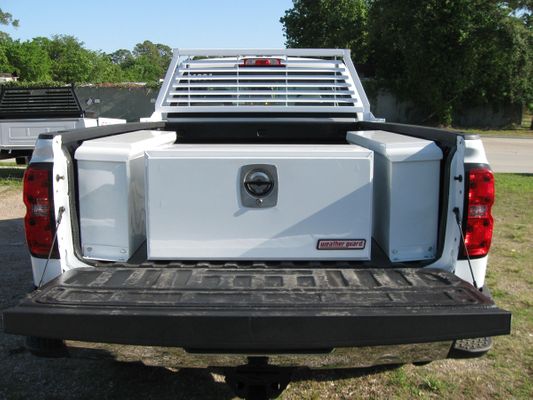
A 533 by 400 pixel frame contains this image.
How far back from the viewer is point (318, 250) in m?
2.87

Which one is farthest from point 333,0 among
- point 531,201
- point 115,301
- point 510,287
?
point 115,301

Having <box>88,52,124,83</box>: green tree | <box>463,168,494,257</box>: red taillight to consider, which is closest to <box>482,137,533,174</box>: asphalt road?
<box>463,168,494,257</box>: red taillight

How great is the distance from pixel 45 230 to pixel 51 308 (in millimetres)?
552

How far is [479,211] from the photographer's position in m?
2.76

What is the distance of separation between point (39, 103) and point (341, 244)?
11002 millimetres

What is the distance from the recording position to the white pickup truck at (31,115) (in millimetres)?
11742

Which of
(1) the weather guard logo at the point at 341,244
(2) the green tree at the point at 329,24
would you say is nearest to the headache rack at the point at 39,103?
(1) the weather guard logo at the point at 341,244

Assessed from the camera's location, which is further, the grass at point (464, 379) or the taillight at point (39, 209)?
the grass at point (464, 379)

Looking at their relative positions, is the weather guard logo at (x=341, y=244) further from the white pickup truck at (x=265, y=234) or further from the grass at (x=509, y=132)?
the grass at (x=509, y=132)

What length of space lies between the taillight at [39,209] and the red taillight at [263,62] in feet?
8.79

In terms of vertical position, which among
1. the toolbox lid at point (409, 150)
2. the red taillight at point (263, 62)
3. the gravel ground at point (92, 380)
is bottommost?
the gravel ground at point (92, 380)

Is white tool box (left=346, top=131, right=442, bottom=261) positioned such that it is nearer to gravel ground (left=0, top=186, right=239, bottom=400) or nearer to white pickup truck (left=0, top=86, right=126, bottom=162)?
gravel ground (left=0, top=186, right=239, bottom=400)

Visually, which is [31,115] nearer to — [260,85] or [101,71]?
[260,85]

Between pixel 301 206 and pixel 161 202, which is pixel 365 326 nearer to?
pixel 301 206
